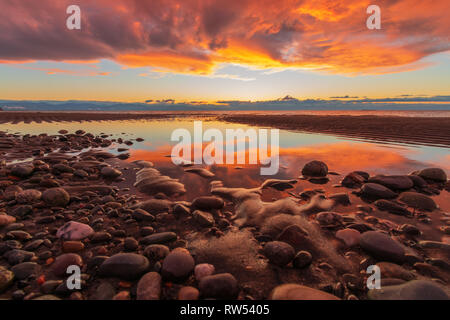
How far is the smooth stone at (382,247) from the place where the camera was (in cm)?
284

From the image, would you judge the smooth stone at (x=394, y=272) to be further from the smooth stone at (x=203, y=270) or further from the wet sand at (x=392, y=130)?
the wet sand at (x=392, y=130)

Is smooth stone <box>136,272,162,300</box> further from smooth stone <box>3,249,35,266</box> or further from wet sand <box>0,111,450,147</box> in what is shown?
wet sand <box>0,111,450,147</box>

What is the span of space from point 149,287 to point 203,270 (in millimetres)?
655

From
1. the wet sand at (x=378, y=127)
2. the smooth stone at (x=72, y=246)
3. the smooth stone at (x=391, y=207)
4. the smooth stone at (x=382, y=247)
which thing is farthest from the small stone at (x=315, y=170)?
the wet sand at (x=378, y=127)

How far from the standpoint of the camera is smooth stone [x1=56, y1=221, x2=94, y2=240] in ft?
10.7

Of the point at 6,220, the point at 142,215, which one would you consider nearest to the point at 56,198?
the point at 6,220

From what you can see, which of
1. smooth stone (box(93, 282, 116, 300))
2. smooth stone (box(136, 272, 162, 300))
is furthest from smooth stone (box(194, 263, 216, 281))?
smooth stone (box(93, 282, 116, 300))

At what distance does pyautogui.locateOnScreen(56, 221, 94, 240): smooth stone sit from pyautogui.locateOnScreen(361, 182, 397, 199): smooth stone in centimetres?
606

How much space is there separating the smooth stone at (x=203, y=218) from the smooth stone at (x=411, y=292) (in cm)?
248

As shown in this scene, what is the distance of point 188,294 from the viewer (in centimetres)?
226

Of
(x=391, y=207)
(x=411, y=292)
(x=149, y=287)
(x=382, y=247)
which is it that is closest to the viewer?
(x=411, y=292)

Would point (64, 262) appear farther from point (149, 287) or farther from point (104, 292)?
point (149, 287)
